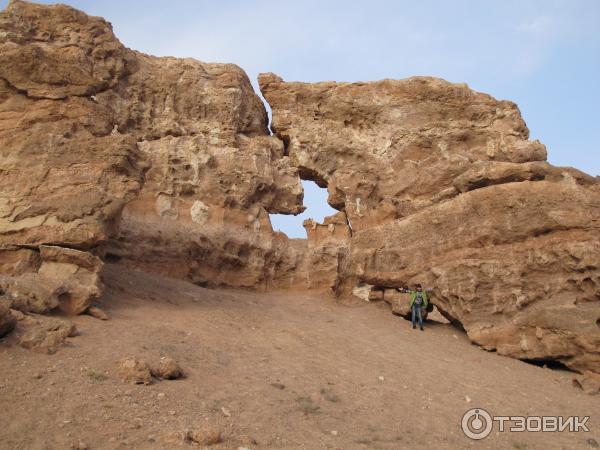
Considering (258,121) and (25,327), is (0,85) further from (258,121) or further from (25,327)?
(258,121)

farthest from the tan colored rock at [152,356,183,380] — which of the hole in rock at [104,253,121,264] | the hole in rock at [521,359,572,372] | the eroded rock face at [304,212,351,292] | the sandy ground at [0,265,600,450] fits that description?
the eroded rock face at [304,212,351,292]

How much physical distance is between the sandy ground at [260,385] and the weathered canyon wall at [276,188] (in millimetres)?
1230

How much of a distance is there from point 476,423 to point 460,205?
6.64 meters

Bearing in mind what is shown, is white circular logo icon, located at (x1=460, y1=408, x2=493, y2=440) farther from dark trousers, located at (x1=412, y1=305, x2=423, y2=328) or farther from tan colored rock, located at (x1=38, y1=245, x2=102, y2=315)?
tan colored rock, located at (x1=38, y1=245, x2=102, y2=315)

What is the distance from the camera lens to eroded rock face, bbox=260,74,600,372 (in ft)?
35.3

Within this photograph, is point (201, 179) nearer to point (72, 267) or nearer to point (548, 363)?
point (72, 267)

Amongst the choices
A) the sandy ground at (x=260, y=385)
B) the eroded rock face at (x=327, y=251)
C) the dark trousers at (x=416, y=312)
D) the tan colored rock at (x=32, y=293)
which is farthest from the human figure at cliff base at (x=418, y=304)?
the tan colored rock at (x=32, y=293)

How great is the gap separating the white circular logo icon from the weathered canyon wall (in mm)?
Answer: 3806

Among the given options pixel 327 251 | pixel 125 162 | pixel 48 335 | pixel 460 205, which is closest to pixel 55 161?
pixel 125 162

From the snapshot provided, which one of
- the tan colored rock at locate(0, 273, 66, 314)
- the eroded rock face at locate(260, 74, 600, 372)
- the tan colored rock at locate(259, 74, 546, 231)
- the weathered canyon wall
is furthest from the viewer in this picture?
the tan colored rock at locate(259, 74, 546, 231)

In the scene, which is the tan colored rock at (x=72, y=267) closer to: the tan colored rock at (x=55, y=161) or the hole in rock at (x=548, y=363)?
the tan colored rock at (x=55, y=161)

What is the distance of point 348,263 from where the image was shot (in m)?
14.8

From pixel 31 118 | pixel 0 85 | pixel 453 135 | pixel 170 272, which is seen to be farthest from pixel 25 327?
pixel 453 135

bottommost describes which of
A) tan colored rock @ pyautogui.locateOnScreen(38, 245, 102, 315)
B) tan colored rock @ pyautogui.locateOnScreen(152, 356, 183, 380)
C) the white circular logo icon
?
tan colored rock @ pyautogui.locateOnScreen(152, 356, 183, 380)
